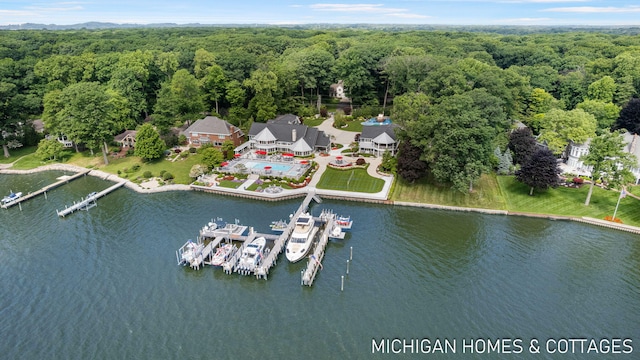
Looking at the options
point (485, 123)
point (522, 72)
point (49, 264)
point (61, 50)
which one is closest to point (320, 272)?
point (49, 264)

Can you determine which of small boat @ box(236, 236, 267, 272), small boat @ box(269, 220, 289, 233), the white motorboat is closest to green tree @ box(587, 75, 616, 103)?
the white motorboat

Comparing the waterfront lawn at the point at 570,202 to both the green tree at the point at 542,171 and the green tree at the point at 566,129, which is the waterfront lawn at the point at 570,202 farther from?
the green tree at the point at 566,129

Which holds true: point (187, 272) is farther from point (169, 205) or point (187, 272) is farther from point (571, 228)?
point (571, 228)

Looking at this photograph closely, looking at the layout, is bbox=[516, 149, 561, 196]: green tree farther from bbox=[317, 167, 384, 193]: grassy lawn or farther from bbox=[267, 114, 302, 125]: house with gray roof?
bbox=[267, 114, 302, 125]: house with gray roof

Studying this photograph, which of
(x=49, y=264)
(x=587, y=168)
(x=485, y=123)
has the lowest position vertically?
(x=49, y=264)

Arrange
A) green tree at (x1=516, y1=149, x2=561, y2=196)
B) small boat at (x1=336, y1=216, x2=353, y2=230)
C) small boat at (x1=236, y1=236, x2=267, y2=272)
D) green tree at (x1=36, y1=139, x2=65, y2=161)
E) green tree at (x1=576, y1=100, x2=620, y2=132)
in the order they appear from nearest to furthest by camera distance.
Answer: small boat at (x1=236, y1=236, x2=267, y2=272) < small boat at (x1=336, y1=216, x2=353, y2=230) < green tree at (x1=516, y1=149, x2=561, y2=196) < green tree at (x1=36, y1=139, x2=65, y2=161) < green tree at (x1=576, y1=100, x2=620, y2=132)

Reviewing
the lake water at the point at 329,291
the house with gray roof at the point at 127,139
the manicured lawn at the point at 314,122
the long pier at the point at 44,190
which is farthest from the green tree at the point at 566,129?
the long pier at the point at 44,190
